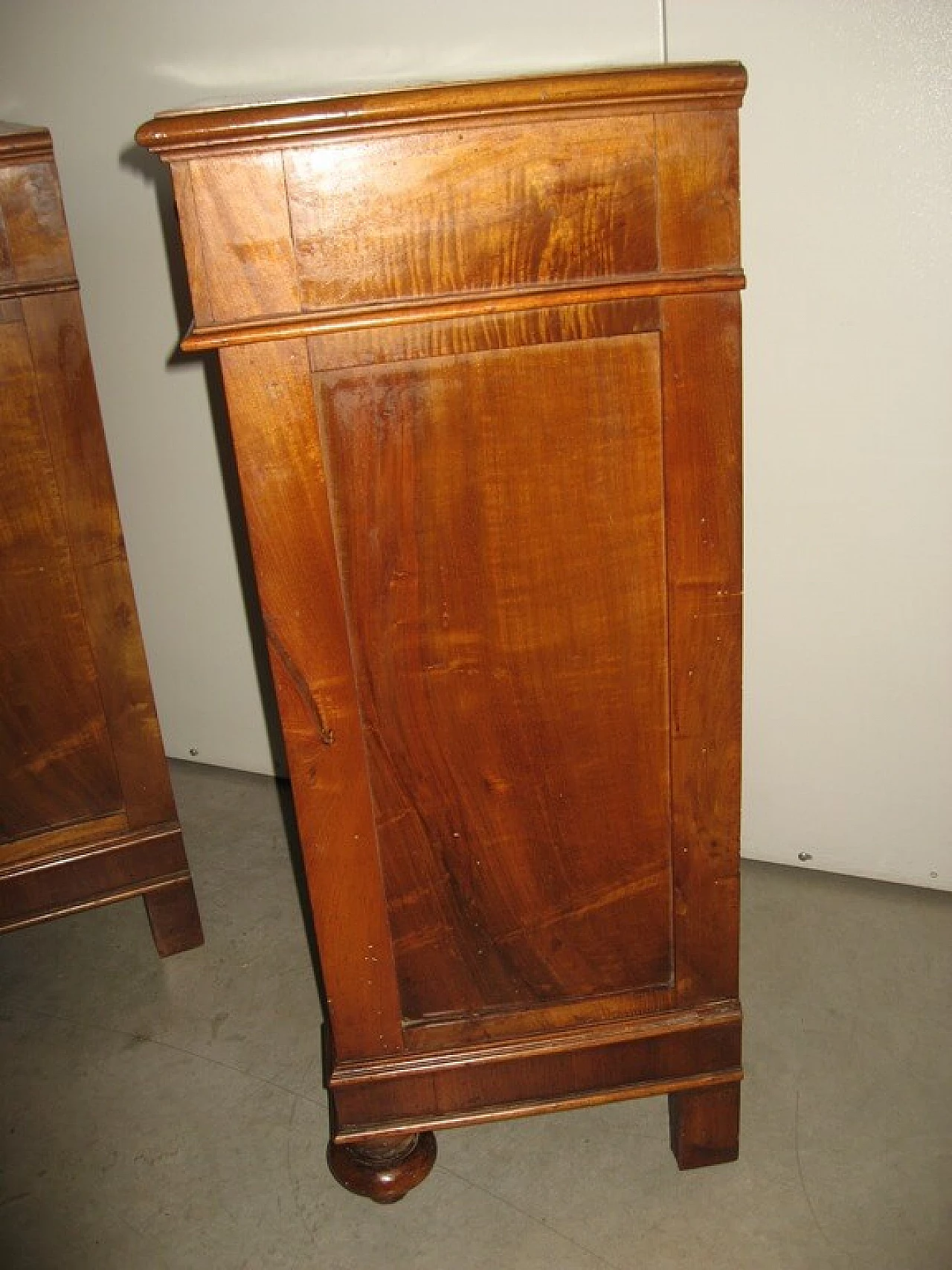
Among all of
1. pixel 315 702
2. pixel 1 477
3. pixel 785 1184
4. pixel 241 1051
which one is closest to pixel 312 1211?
pixel 241 1051

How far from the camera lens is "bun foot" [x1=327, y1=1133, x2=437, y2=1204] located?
1.49 metres

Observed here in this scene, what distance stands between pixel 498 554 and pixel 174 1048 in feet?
3.45

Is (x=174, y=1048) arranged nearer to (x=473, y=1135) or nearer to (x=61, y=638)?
(x=473, y=1135)

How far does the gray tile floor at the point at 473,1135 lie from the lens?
146 cm

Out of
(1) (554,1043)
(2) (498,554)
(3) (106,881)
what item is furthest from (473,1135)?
(2) (498,554)

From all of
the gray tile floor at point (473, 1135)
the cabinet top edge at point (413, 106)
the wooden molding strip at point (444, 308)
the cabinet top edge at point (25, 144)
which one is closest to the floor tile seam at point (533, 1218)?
the gray tile floor at point (473, 1135)

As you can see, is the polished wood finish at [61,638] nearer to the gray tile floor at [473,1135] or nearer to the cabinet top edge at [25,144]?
the cabinet top edge at [25,144]

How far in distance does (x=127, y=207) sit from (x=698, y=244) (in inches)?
55.8

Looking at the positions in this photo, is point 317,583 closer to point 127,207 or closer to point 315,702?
point 315,702

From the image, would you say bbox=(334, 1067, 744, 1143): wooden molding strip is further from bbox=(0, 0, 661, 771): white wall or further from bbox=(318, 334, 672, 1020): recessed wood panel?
bbox=(0, 0, 661, 771): white wall

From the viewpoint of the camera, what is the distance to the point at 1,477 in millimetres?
1650

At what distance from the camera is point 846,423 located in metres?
1.75

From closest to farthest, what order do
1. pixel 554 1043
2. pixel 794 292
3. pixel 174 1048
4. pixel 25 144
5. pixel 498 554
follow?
pixel 498 554 < pixel 554 1043 < pixel 25 144 < pixel 794 292 < pixel 174 1048

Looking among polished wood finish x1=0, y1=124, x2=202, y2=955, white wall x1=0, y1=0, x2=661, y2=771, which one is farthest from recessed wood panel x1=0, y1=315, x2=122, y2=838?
white wall x1=0, y1=0, x2=661, y2=771
